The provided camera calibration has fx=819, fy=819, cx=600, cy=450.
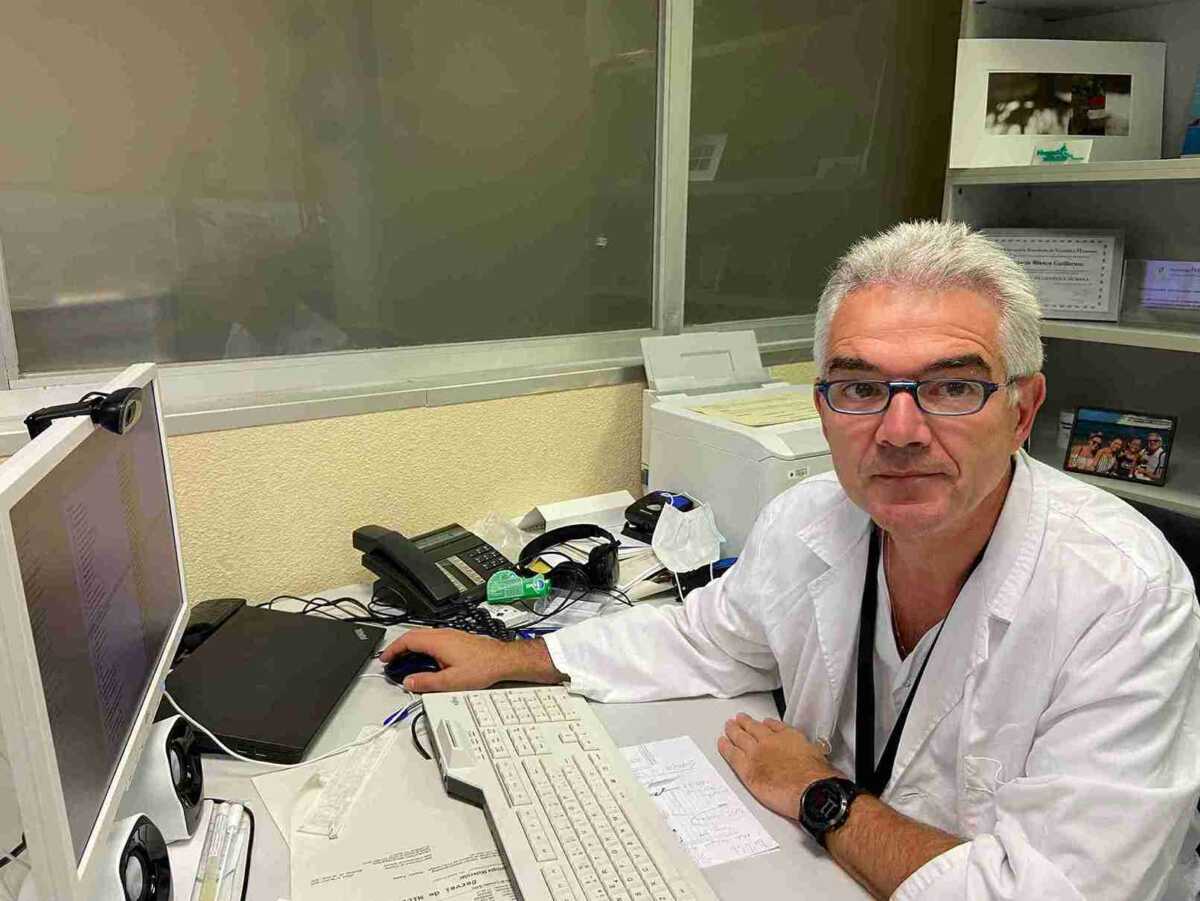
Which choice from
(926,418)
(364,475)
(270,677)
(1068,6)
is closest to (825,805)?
(926,418)

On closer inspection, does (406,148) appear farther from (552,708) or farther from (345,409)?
(552,708)

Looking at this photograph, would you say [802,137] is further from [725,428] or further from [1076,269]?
[725,428]

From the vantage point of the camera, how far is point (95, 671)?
0.71 meters

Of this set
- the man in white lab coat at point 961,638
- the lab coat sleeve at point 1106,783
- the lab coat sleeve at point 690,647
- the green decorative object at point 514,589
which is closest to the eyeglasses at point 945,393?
the man in white lab coat at point 961,638

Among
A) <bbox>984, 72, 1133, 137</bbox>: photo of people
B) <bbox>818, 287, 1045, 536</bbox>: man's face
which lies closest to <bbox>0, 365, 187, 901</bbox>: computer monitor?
<bbox>818, 287, 1045, 536</bbox>: man's face

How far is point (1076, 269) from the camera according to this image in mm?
1864

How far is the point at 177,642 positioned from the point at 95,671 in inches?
11.8

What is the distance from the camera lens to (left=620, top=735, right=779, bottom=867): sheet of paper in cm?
88

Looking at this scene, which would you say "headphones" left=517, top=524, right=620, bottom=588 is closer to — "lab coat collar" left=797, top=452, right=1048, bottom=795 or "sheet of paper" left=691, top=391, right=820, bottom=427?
"sheet of paper" left=691, top=391, right=820, bottom=427

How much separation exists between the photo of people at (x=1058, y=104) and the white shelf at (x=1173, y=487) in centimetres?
75

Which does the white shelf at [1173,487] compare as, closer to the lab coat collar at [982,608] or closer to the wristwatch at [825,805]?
the lab coat collar at [982,608]

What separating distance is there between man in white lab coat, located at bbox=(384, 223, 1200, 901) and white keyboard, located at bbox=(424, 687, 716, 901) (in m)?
0.10

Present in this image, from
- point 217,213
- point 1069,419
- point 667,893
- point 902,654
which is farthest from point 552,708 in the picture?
point 1069,419

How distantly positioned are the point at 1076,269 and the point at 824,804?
151 cm
